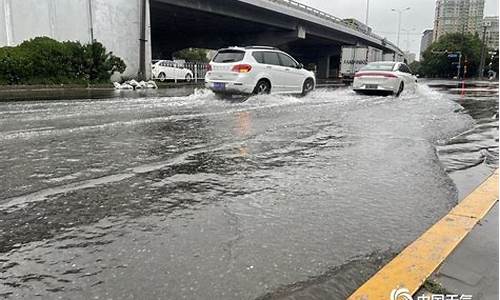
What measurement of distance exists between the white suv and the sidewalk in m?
10.9

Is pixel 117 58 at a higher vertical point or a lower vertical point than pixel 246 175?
higher

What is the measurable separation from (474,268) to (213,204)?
217 centimetres

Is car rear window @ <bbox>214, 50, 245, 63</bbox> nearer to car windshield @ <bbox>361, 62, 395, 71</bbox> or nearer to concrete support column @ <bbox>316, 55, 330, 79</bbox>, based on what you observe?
car windshield @ <bbox>361, 62, 395, 71</bbox>

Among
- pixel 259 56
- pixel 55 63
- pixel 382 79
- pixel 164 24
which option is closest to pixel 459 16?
pixel 164 24

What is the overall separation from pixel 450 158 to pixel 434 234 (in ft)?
10.2

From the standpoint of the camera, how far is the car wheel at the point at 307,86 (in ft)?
55.3

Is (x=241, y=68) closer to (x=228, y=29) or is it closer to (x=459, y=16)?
(x=228, y=29)

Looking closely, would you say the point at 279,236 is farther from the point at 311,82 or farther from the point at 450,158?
the point at 311,82

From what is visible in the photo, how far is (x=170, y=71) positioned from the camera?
29938mm

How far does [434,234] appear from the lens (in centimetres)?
340

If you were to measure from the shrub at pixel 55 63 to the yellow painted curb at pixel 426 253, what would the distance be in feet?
64.0

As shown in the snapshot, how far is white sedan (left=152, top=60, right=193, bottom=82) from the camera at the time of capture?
96.6 ft

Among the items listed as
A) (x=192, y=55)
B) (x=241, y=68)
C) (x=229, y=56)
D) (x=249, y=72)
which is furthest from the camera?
(x=192, y=55)

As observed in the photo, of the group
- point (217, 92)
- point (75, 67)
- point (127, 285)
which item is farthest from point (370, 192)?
point (75, 67)
